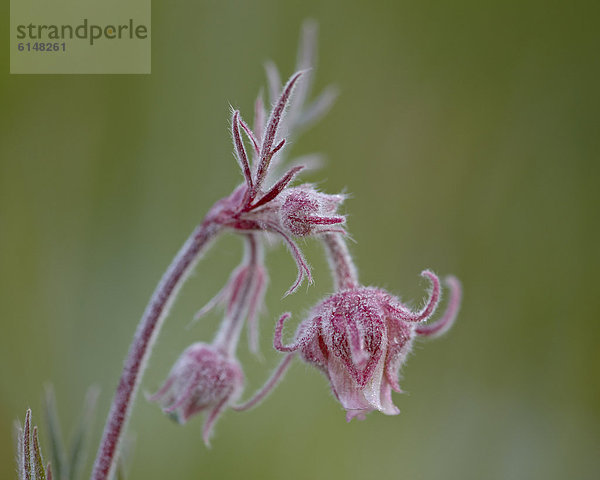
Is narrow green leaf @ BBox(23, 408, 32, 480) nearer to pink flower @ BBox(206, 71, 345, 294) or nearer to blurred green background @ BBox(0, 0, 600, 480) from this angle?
pink flower @ BBox(206, 71, 345, 294)

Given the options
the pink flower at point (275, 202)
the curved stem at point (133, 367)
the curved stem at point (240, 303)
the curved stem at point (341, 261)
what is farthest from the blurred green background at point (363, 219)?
the pink flower at point (275, 202)

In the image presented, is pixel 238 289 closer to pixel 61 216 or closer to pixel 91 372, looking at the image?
pixel 91 372

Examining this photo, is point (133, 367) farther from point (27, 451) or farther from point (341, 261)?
point (341, 261)

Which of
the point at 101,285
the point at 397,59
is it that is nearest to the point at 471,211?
the point at 397,59

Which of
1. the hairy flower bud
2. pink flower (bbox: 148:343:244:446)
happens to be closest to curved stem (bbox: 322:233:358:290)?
the hairy flower bud

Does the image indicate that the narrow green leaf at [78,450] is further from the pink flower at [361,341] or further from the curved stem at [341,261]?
the curved stem at [341,261]

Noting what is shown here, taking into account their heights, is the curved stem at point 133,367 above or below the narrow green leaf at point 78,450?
above
